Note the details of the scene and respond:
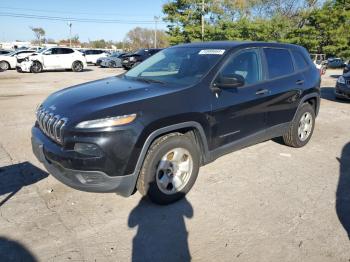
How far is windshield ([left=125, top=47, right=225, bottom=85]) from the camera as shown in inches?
157

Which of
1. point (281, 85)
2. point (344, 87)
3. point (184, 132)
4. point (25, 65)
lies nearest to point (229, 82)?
point (184, 132)

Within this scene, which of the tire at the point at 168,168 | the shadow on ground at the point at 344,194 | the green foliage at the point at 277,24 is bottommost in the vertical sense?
the shadow on ground at the point at 344,194

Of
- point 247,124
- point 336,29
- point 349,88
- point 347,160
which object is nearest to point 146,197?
point 247,124

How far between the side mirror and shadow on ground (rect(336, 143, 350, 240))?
1.76 meters

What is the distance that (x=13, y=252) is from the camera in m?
2.79

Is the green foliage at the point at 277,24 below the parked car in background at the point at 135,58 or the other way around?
the other way around

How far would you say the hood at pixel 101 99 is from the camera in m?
3.14

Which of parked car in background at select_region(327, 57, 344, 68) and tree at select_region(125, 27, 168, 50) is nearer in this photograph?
parked car in background at select_region(327, 57, 344, 68)

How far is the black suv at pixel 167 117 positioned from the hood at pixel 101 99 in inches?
0.4

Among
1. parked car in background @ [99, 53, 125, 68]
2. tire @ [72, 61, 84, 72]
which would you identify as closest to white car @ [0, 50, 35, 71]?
tire @ [72, 61, 84, 72]

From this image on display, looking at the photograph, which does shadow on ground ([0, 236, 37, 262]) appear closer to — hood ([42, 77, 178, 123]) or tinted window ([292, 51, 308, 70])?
hood ([42, 77, 178, 123])

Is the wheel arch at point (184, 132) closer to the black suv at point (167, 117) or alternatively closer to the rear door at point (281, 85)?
the black suv at point (167, 117)

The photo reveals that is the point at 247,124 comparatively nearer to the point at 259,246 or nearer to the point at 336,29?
the point at 259,246

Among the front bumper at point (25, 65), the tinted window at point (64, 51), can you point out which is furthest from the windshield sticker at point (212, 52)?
the tinted window at point (64, 51)
